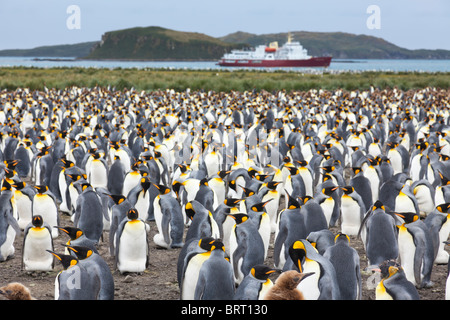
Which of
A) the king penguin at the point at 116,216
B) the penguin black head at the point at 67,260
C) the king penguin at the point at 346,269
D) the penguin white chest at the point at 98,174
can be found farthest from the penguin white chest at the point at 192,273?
the penguin white chest at the point at 98,174

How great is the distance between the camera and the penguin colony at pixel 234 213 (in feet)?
13.3

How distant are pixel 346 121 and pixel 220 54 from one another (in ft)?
535

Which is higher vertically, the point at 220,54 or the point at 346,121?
the point at 220,54

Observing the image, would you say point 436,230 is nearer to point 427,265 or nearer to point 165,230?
point 427,265

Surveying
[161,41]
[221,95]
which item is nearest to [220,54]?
[161,41]

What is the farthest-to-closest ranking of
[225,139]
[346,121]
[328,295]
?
[346,121] → [225,139] → [328,295]

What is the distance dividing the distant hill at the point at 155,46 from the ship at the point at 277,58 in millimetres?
82909

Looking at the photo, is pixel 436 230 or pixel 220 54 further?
pixel 220 54

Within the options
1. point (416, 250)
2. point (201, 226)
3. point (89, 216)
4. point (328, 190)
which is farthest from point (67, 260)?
point (328, 190)

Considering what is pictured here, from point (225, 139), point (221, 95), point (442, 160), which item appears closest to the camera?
point (442, 160)

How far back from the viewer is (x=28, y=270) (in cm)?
549

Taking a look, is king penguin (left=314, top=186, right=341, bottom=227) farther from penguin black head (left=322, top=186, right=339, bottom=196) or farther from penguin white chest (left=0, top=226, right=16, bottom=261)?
penguin white chest (left=0, top=226, right=16, bottom=261)

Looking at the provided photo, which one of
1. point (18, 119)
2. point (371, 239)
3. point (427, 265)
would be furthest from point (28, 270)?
point (18, 119)

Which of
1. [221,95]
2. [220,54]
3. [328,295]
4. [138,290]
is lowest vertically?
[138,290]
